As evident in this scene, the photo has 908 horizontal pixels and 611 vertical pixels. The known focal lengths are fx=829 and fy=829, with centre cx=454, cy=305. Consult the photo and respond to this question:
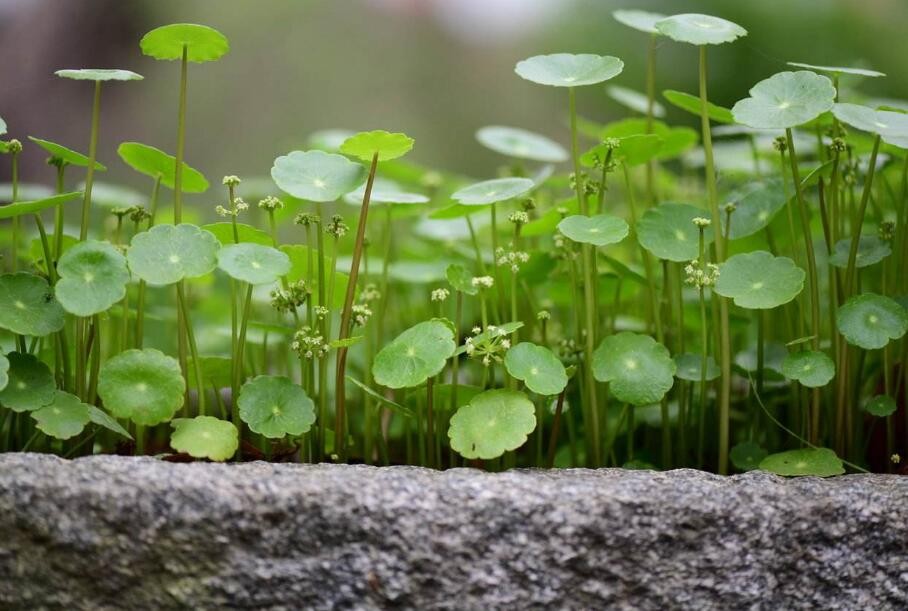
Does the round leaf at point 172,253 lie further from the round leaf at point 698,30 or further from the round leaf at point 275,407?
the round leaf at point 698,30

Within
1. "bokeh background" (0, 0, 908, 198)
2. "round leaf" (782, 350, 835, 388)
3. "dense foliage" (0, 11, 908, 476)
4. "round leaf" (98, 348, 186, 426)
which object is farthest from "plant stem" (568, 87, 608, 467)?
"bokeh background" (0, 0, 908, 198)

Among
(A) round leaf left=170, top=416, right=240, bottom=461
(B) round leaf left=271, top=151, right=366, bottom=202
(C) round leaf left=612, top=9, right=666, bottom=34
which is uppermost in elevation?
(C) round leaf left=612, top=9, right=666, bottom=34

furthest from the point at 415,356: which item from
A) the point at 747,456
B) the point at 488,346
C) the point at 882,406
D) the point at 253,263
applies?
the point at 882,406

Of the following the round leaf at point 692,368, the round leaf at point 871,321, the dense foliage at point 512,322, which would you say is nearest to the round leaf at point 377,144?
the dense foliage at point 512,322

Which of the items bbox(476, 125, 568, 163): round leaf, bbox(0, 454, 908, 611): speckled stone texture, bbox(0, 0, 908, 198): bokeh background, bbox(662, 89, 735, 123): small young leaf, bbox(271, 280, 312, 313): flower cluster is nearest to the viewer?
bbox(0, 454, 908, 611): speckled stone texture

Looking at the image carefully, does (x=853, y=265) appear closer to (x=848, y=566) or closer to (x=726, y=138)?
(x=848, y=566)

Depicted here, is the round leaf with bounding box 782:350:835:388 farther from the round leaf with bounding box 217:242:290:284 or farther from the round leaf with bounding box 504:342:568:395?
the round leaf with bounding box 217:242:290:284

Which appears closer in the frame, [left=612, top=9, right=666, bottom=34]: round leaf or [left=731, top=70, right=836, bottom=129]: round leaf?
[left=731, top=70, right=836, bottom=129]: round leaf

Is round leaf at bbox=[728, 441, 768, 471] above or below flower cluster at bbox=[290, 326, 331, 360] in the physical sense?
below
